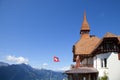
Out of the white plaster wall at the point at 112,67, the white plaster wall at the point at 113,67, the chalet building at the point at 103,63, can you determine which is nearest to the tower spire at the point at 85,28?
the chalet building at the point at 103,63

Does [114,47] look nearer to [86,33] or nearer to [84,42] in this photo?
[84,42]

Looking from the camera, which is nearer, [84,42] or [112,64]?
[112,64]

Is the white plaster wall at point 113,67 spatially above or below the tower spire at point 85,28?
below

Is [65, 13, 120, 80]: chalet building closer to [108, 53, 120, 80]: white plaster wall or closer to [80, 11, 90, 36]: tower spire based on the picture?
[108, 53, 120, 80]: white plaster wall

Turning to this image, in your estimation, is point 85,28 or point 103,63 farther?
point 85,28

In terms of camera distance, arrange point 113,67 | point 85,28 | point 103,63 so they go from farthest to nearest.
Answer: point 85,28
point 103,63
point 113,67

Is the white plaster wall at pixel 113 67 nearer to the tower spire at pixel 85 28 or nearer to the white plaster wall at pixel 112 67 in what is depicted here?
the white plaster wall at pixel 112 67

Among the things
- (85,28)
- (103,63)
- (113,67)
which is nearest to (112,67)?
(113,67)

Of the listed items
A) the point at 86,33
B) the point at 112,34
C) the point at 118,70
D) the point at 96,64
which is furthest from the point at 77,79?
the point at 86,33

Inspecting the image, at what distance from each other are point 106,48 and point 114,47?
1534 millimetres

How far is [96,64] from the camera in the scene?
48594 mm

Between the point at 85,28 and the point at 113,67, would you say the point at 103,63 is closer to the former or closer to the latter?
the point at 113,67

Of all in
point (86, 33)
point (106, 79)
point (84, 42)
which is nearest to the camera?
point (106, 79)

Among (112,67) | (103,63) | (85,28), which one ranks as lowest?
(112,67)
